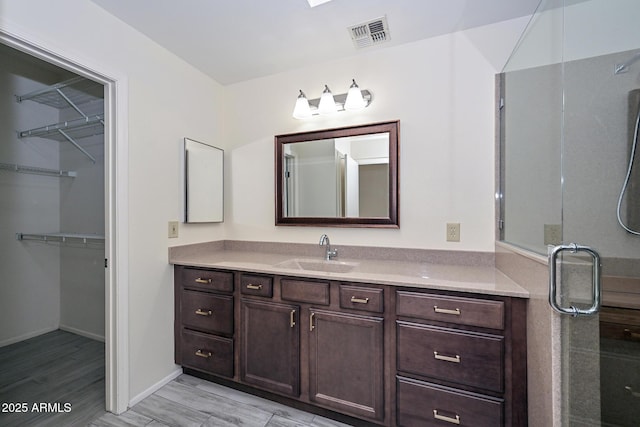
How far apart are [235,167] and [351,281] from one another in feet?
5.17

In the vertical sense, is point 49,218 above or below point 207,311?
above

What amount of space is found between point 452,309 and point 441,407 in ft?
1.58

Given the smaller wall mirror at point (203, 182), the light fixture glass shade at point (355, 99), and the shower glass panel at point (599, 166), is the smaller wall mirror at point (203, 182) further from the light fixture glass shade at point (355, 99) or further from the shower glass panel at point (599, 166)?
the shower glass panel at point (599, 166)

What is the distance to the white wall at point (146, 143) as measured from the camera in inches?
57.7

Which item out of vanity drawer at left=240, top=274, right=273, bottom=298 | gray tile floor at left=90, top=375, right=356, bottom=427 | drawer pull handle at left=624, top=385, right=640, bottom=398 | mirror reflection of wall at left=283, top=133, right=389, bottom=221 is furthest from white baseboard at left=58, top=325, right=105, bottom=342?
drawer pull handle at left=624, top=385, right=640, bottom=398

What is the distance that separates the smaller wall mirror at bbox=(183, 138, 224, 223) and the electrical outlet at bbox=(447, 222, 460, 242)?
1.85 metres

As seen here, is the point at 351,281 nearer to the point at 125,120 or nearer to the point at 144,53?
the point at 125,120

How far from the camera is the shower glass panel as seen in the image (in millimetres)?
1084

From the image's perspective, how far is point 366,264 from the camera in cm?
183

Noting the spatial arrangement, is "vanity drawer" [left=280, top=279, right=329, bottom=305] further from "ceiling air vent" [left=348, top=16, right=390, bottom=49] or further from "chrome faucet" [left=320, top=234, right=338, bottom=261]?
"ceiling air vent" [left=348, top=16, right=390, bottom=49]

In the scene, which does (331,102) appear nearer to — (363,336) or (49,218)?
(363,336)

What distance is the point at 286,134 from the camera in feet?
7.36

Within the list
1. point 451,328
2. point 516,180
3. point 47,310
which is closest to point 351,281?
point 451,328

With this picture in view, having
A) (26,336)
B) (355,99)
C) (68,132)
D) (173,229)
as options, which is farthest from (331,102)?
(26,336)
